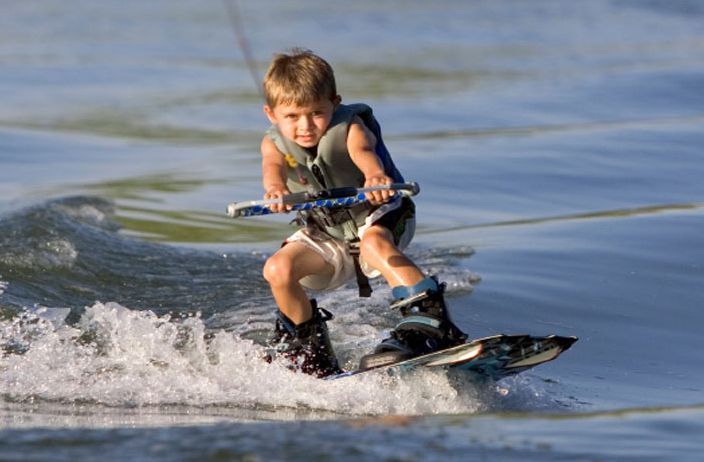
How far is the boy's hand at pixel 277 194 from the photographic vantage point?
6266 mm

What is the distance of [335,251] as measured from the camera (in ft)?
22.5

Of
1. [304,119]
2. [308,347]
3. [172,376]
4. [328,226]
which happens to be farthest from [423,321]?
[172,376]

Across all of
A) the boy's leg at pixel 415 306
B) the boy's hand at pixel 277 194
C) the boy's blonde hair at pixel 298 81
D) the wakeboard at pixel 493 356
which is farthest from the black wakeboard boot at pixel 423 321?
the boy's blonde hair at pixel 298 81

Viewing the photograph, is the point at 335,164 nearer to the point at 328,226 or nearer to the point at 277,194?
the point at 328,226

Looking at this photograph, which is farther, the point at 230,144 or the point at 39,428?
the point at 230,144

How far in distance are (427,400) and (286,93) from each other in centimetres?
150

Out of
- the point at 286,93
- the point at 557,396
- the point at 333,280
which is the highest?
the point at 286,93

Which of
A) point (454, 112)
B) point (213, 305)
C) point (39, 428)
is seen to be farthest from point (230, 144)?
point (39, 428)

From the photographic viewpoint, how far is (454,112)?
54.1 feet

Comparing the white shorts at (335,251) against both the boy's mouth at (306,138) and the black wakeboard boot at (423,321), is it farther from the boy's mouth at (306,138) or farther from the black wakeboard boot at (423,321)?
the boy's mouth at (306,138)

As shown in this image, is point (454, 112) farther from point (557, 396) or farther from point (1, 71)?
point (557, 396)

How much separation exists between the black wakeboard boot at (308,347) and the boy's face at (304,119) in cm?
83

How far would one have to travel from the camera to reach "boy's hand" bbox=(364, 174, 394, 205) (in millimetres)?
6238

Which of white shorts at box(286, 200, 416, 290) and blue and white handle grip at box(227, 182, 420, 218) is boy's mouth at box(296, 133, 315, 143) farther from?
white shorts at box(286, 200, 416, 290)
